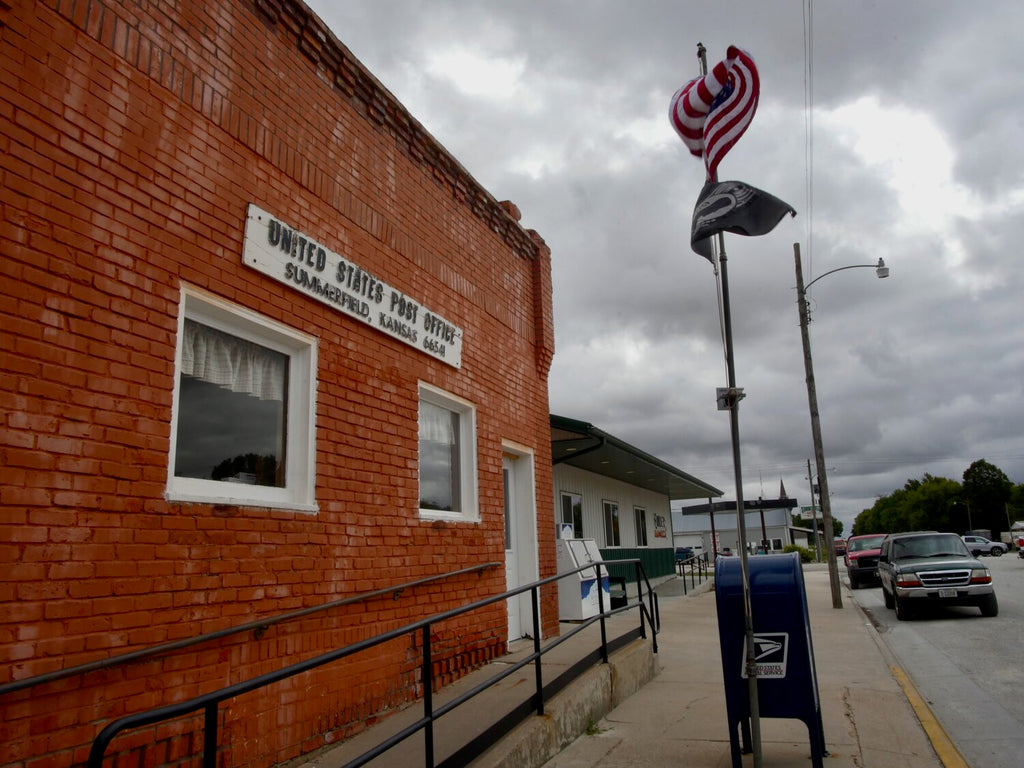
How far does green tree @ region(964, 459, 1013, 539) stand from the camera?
3871 inches

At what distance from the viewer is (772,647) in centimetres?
503

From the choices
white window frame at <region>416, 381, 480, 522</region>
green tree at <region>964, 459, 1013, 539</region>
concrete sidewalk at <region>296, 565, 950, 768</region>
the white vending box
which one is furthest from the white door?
green tree at <region>964, 459, 1013, 539</region>

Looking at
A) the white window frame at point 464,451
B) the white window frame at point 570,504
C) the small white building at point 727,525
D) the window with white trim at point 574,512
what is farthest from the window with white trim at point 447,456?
the small white building at point 727,525

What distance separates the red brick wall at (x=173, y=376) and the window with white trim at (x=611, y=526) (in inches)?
538

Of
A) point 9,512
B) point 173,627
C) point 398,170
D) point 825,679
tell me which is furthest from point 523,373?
point 9,512

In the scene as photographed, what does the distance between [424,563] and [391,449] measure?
3.42 ft

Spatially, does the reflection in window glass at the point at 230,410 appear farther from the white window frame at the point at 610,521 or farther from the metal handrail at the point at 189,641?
the white window frame at the point at 610,521

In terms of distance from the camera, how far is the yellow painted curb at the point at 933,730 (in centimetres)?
550

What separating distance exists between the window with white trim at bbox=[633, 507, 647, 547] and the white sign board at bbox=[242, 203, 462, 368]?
17.6 meters

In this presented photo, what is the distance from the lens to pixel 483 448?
26.2ft

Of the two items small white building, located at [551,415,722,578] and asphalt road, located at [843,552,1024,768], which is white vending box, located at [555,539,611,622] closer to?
small white building, located at [551,415,722,578]

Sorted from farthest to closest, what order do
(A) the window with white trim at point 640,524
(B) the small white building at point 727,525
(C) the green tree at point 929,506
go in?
1. (C) the green tree at point 929,506
2. (B) the small white building at point 727,525
3. (A) the window with white trim at point 640,524

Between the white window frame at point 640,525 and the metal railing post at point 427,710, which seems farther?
the white window frame at point 640,525

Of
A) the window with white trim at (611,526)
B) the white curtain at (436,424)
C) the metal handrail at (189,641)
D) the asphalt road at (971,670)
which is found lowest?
the asphalt road at (971,670)
